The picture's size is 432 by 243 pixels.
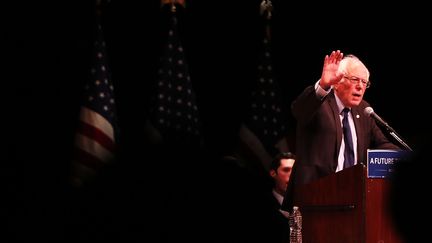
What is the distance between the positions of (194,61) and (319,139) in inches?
110

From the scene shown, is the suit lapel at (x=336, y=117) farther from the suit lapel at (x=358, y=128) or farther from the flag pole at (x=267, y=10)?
the flag pole at (x=267, y=10)

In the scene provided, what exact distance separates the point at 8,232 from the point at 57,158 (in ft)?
15.1

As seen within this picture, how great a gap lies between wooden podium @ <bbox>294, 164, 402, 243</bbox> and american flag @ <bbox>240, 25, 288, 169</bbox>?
2.58 m

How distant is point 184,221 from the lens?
859 mm

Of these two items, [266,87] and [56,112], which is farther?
[266,87]

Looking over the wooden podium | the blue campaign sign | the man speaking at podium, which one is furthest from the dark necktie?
the blue campaign sign

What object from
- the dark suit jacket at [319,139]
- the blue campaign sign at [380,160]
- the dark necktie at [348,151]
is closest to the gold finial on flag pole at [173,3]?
the dark suit jacket at [319,139]

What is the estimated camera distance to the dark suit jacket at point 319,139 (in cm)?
360

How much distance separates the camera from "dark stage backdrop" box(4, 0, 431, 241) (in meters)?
5.19

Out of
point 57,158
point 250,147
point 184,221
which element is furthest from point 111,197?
point 250,147

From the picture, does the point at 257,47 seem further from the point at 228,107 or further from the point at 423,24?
the point at 423,24

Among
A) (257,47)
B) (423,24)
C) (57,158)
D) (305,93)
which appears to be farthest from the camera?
(257,47)

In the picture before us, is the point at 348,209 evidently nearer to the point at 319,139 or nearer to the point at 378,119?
the point at 378,119

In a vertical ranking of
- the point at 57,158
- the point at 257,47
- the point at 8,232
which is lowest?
the point at 8,232
